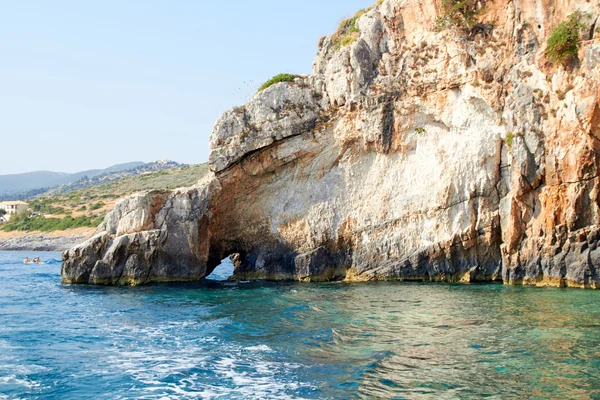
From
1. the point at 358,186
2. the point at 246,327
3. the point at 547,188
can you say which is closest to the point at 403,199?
the point at 358,186

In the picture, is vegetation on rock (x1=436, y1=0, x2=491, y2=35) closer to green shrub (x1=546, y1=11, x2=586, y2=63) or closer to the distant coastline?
green shrub (x1=546, y1=11, x2=586, y2=63)

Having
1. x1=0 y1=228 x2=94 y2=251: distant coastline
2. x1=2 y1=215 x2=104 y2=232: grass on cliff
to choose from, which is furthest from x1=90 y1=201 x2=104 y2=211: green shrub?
x1=0 y1=228 x2=94 y2=251: distant coastline

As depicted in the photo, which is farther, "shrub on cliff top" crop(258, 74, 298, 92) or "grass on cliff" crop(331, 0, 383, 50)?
"grass on cliff" crop(331, 0, 383, 50)

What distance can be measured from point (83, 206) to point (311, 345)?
78.9 metres

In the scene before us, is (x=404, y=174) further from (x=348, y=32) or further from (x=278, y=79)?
(x=348, y=32)

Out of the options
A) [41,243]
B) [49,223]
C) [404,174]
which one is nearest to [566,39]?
[404,174]

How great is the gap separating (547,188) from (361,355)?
1235cm

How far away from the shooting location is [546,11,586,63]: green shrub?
70.9 feet

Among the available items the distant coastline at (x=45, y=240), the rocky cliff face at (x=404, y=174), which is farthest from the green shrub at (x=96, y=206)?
the rocky cliff face at (x=404, y=174)

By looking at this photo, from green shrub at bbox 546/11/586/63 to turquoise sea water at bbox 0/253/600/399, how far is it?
8632mm

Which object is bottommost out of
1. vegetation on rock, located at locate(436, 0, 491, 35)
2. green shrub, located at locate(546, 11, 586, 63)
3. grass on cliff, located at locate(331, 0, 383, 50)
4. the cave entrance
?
the cave entrance

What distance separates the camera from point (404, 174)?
26422 mm

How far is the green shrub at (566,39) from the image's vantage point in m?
21.6

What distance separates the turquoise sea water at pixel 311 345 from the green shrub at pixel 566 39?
8632 millimetres
